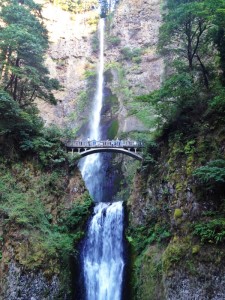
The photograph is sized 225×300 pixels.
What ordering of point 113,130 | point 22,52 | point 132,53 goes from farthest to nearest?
1. point 132,53
2. point 113,130
3. point 22,52

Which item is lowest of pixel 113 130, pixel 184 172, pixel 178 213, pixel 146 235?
pixel 146 235

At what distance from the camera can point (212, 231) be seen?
42.8 feet

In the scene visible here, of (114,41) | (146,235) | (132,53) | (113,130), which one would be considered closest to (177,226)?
(146,235)

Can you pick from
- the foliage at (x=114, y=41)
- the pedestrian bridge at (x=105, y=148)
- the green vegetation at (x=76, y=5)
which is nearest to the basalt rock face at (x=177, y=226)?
the pedestrian bridge at (x=105, y=148)

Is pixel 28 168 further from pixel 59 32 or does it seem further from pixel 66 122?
pixel 59 32

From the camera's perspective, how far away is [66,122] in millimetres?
41031

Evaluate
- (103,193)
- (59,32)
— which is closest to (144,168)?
(103,193)

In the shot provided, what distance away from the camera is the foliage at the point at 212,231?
12633 millimetres

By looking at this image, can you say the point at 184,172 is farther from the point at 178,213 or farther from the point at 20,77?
the point at 20,77

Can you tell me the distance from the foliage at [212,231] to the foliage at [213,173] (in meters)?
1.66

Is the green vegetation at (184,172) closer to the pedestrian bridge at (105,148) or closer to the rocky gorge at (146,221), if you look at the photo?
the rocky gorge at (146,221)

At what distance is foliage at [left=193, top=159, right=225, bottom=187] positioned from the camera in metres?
13.5

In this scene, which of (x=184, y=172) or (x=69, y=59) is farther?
(x=69, y=59)

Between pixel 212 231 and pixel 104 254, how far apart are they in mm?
8630
